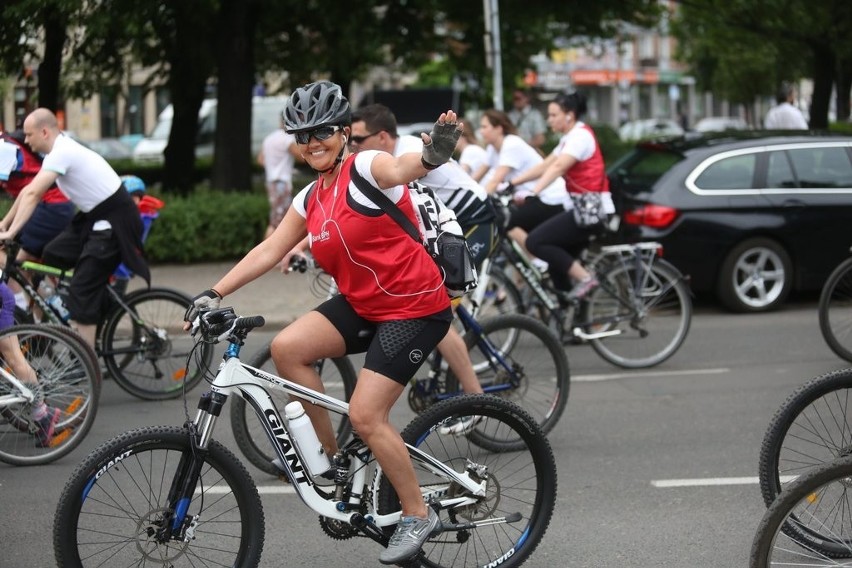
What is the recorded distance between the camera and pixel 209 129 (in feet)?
96.1

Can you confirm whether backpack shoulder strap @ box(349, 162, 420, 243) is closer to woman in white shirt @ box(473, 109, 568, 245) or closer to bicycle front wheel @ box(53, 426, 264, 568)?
bicycle front wheel @ box(53, 426, 264, 568)

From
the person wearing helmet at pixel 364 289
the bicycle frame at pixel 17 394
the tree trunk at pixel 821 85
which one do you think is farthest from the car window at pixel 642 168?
the tree trunk at pixel 821 85

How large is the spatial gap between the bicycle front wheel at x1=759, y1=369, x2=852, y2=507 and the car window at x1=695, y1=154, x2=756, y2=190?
656 cm

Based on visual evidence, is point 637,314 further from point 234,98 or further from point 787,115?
point 234,98

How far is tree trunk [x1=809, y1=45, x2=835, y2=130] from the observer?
65.9 ft

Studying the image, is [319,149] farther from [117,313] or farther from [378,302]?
[117,313]

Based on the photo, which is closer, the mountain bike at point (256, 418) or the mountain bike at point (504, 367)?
the mountain bike at point (256, 418)

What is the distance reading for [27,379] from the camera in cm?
651

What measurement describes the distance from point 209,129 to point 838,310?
22647 millimetres

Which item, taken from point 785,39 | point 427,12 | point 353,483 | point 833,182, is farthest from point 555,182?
point 785,39

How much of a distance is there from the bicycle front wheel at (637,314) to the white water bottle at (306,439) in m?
4.65

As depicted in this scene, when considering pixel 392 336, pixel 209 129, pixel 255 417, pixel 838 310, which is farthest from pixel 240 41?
pixel 209 129

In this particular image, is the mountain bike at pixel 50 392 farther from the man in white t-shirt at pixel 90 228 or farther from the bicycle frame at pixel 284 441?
the bicycle frame at pixel 284 441

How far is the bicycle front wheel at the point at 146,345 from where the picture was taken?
804cm
